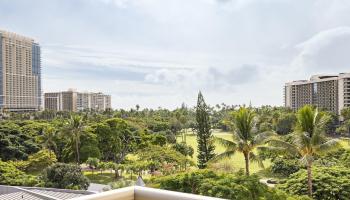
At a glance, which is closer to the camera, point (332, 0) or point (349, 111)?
point (332, 0)

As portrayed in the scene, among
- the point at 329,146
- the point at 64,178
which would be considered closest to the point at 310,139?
the point at 329,146

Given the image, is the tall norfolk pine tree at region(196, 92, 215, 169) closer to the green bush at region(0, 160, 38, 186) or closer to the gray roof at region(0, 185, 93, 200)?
the green bush at region(0, 160, 38, 186)

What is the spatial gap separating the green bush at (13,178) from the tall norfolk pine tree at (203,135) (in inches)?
339

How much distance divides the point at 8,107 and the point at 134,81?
87.0ft

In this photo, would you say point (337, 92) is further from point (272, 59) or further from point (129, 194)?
point (129, 194)

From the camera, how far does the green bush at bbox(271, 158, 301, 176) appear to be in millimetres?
17578

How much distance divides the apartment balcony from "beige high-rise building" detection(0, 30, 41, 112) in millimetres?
61000

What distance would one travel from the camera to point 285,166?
17.7 m

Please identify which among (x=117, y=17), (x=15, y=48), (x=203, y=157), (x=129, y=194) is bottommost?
(x=203, y=157)

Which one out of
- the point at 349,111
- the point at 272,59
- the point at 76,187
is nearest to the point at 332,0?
the point at 76,187

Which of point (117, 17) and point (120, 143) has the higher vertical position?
point (117, 17)

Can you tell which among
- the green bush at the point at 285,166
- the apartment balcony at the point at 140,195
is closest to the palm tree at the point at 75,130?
the green bush at the point at 285,166

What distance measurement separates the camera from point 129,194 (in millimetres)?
1831

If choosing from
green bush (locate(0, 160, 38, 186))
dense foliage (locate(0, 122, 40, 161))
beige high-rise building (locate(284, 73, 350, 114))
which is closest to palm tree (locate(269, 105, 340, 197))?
green bush (locate(0, 160, 38, 186))
